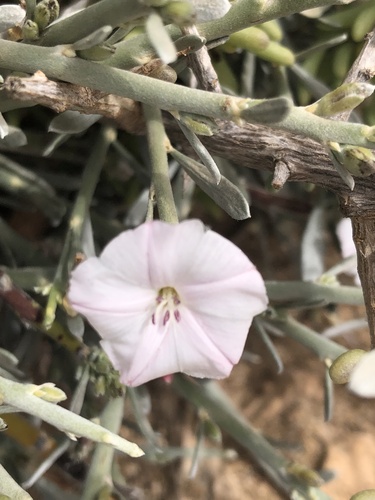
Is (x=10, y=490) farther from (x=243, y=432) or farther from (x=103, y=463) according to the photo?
(x=243, y=432)

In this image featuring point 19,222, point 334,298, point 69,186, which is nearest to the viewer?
point 334,298

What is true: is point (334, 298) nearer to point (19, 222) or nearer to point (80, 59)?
point (80, 59)

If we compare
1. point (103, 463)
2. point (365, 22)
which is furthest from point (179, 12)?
point (103, 463)

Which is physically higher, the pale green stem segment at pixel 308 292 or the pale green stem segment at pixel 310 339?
the pale green stem segment at pixel 308 292

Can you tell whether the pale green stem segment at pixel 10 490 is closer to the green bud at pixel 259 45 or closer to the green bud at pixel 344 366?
the green bud at pixel 344 366

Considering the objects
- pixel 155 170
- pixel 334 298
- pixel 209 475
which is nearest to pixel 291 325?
pixel 334 298

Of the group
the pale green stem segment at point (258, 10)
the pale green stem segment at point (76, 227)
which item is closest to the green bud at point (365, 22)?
the pale green stem segment at point (258, 10)
